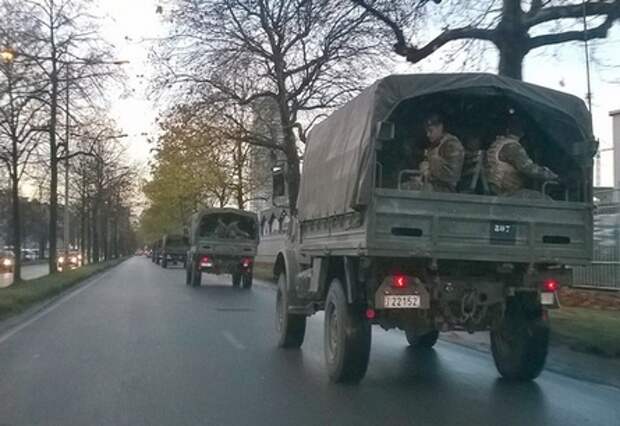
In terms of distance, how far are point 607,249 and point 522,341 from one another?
12052 millimetres

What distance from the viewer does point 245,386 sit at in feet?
31.1

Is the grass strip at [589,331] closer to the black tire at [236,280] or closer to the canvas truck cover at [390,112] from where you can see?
the canvas truck cover at [390,112]

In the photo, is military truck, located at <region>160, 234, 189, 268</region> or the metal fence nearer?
the metal fence

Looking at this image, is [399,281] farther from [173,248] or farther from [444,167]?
[173,248]

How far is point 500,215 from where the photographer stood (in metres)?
9.02

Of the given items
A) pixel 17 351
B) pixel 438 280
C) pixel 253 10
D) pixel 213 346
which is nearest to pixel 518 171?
pixel 438 280

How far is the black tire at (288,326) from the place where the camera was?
12.7 meters

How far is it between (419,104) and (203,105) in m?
20.5

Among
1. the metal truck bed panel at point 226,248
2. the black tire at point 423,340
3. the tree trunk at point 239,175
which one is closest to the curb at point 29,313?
the metal truck bed panel at point 226,248

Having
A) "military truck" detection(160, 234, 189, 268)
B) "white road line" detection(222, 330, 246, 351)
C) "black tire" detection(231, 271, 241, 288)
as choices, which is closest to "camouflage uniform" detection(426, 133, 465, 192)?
"white road line" detection(222, 330, 246, 351)

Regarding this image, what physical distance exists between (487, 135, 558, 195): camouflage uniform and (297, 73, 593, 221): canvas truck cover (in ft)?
1.71

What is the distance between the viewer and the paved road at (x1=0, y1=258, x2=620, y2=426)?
7.91m

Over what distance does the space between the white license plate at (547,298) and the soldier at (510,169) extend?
1.10 metres

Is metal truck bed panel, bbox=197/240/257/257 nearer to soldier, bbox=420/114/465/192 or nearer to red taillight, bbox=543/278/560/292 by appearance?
soldier, bbox=420/114/465/192
